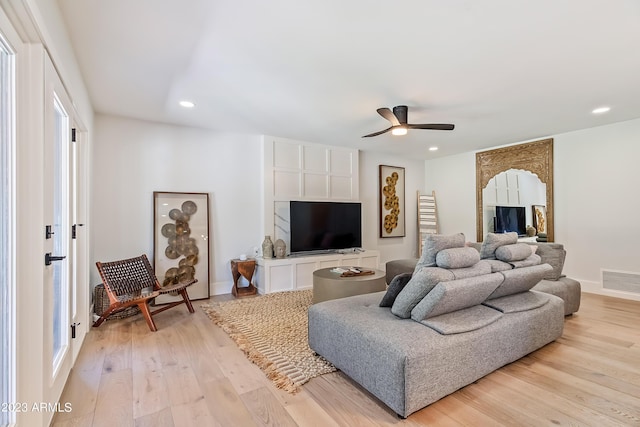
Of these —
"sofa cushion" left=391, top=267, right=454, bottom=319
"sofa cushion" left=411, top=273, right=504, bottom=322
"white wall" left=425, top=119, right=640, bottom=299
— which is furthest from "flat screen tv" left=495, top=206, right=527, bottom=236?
"sofa cushion" left=391, top=267, right=454, bottom=319

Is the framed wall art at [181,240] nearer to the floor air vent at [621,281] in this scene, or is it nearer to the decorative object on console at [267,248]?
the decorative object on console at [267,248]

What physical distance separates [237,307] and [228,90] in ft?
8.28

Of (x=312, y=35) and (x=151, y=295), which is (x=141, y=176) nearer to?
(x=151, y=295)

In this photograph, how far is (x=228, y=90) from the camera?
3117 millimetres

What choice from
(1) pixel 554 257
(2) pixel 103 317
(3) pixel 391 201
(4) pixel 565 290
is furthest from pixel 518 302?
(3) pixel 391 201

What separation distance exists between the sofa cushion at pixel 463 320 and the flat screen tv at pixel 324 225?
3020mm

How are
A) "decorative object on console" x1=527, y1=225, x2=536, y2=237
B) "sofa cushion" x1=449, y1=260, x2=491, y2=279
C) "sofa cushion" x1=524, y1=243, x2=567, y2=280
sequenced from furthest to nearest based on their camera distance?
"decorative object on console" x1=527, y1=225, x2=536, y2=237, "sofa cushion" x1=524, y1=243, x2=567, y2=280, "sofa cushion" x1=449, y1=260, x2=491, y2=279

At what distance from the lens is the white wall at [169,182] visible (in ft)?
12.7

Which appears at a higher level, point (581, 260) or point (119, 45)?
point (119, 45)

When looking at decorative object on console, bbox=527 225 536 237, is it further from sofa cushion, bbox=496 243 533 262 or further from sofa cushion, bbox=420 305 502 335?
sofa cushion, bbox=420 305 502 335

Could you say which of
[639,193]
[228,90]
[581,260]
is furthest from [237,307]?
[639,193]

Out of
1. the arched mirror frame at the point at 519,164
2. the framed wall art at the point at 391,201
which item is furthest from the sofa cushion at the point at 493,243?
the framed wall art at the point at 391,201

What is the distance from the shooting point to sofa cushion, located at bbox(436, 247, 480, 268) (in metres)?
2.10

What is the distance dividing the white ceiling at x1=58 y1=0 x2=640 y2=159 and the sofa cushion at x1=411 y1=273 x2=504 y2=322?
1.71 meters
